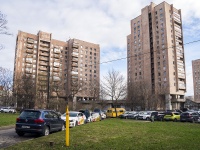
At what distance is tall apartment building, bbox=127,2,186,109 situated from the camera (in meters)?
77.6

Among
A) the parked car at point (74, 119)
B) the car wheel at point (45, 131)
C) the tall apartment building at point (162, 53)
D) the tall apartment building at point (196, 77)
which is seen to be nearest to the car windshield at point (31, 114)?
the car wheel at point (45, 131)

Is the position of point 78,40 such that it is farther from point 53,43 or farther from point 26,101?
point 26,101

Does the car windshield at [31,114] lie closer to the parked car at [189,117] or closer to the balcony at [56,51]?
the parked car at [189,117]

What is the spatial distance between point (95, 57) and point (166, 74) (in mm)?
39653

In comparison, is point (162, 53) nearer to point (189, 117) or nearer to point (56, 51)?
point (56, 51)

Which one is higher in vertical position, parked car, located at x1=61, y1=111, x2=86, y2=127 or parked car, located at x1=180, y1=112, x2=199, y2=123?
parked car, located at x1=61, y1=111, x2=86, y2=127

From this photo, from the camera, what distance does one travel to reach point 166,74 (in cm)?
7775

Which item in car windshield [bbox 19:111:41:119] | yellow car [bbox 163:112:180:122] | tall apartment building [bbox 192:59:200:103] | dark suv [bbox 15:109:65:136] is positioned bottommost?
yellow car [bbox 163:112:180:122]

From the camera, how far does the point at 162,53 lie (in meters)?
80.8

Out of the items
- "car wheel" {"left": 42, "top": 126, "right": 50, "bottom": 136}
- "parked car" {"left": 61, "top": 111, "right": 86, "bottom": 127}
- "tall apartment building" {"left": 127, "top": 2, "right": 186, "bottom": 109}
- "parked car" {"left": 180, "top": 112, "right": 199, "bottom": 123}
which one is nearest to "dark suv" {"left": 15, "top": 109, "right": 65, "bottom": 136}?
"car wheel" {"left": 42, "top": 126, "right": 50, "bottom": 136}

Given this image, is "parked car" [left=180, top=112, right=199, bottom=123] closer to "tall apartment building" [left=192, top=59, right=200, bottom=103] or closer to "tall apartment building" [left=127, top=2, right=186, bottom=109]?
"tall apartment building" [left=127, top=2, right=186, bottom=109]

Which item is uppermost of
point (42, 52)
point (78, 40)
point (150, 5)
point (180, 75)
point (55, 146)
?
point (150, 5)

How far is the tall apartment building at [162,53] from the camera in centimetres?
7762

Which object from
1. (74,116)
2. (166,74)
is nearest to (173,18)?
(166,74)
